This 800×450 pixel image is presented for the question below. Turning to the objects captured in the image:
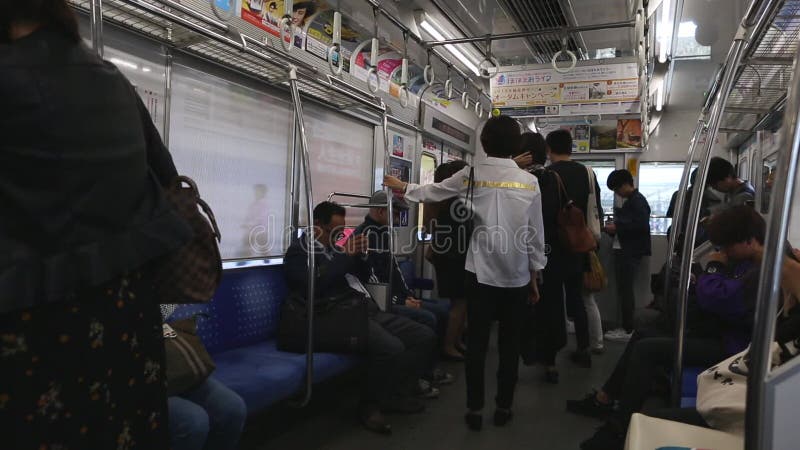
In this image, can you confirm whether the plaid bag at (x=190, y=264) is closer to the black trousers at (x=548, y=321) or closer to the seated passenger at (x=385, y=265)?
the seated passenger at (x=385, y=265)

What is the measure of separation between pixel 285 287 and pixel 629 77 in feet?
13.3

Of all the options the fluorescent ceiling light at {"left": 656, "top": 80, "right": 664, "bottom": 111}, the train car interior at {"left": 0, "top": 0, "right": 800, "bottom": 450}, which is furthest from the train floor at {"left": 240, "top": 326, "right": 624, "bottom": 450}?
the fluorescent ceiling light at {"left": 656, "top": 80, "right": 664, "bottom": 111}

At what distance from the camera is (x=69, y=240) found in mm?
939

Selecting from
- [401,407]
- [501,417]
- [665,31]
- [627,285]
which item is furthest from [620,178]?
[401,407]

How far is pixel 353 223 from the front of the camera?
15.8 feet

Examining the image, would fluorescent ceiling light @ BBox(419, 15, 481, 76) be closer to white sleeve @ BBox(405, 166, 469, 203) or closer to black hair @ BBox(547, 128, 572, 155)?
black hair @ BBox(547, 128, 572, 155)

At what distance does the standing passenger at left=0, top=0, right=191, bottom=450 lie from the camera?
2.89 feet

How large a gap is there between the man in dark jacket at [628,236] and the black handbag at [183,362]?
4.49m

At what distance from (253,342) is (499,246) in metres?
1.55

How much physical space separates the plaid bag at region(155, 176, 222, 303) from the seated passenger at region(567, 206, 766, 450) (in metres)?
2.24

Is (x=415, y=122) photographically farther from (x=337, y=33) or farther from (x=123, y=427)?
(x=123, y=427)

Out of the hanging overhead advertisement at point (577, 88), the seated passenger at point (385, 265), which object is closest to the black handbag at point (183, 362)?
the seated passenger at point (385, 265)

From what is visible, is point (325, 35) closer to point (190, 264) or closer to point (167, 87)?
point (167, 87)

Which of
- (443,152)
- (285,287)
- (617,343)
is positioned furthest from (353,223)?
(617,343)
